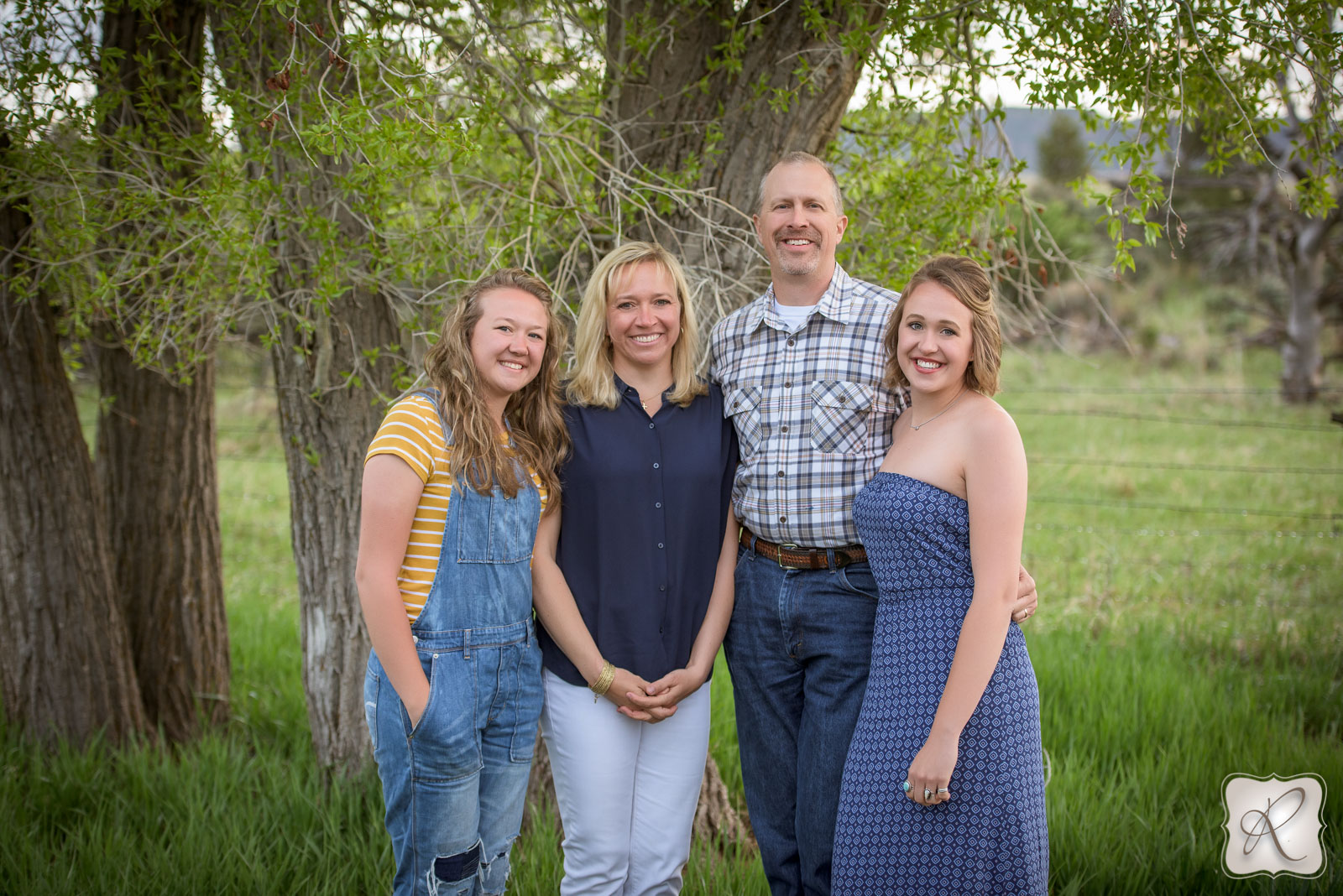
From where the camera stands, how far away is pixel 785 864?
2.53 m

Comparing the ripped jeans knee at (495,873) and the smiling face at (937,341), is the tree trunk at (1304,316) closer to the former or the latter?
the smiling face at (937,341)

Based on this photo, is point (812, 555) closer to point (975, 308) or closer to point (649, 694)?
point (649, 694)

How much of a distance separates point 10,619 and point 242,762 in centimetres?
118

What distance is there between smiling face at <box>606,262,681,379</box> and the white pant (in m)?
0.86

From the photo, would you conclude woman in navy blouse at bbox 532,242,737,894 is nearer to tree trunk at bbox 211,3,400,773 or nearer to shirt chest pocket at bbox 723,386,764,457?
shirt chest pocket at bbox 723,386,764,457

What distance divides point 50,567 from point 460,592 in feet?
8.97

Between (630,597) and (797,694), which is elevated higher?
(630,597)

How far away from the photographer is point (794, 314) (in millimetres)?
2600

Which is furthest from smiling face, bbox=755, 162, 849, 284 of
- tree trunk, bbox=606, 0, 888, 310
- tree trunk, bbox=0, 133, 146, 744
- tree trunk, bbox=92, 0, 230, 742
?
tree trunk, bbox=0, 133, 146, 744

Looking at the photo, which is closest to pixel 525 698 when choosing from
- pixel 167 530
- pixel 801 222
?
pixel 801 222

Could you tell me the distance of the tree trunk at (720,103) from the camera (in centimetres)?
305

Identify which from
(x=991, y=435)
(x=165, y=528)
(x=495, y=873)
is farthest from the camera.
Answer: (x=165, y=528)

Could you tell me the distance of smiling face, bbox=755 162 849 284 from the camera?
2.55 meters

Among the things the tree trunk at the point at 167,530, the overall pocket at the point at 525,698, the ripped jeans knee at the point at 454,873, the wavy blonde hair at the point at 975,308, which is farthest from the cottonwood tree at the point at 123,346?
the wavy blonde hair at the point at 975,308
